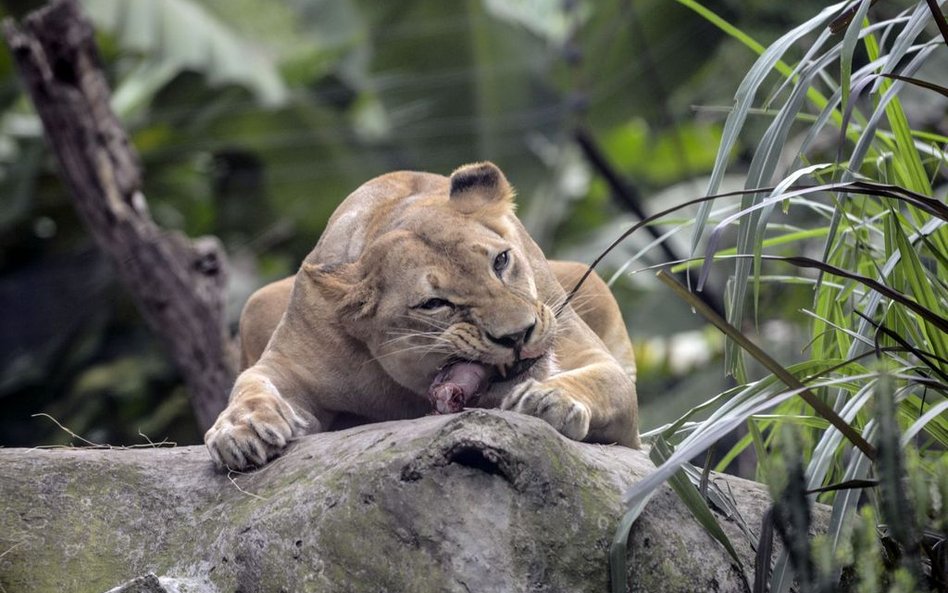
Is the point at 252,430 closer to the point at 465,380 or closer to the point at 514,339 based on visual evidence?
the point at 465,380

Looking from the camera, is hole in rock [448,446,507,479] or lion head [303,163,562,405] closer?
hole in rock [448,446,507,479]

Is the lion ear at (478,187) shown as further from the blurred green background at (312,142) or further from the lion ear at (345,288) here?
the blurred green background at (312,142)

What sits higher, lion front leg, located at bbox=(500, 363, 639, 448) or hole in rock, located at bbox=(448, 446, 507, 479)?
hole in rock, located at bbox=(448, 446, 507, 479)

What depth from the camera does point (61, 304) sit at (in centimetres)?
839

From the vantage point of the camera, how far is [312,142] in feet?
30.0

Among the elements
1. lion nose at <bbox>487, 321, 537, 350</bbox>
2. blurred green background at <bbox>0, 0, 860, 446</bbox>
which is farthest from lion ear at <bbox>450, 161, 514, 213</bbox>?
blurred green background at <bbox>0, 0, 860, 446</bbox>

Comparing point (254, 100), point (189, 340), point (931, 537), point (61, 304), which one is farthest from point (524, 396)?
point (254, 100)

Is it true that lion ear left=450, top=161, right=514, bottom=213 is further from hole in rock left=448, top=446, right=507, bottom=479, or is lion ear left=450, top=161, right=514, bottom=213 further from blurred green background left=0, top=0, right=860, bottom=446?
blurred green background left=0, top=0, right=860, bottom=446

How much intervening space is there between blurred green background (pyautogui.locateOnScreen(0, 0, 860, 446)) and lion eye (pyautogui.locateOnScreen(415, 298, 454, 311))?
15.4ft

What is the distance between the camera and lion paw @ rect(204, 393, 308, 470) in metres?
2.95

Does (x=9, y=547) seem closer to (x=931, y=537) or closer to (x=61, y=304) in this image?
(x=931, y=537)

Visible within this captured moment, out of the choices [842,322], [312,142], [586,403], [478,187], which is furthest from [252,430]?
[312,142]

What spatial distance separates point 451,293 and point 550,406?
15.3 inches

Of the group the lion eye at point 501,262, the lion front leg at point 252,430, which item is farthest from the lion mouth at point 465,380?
the lion front leg at point 252,430
